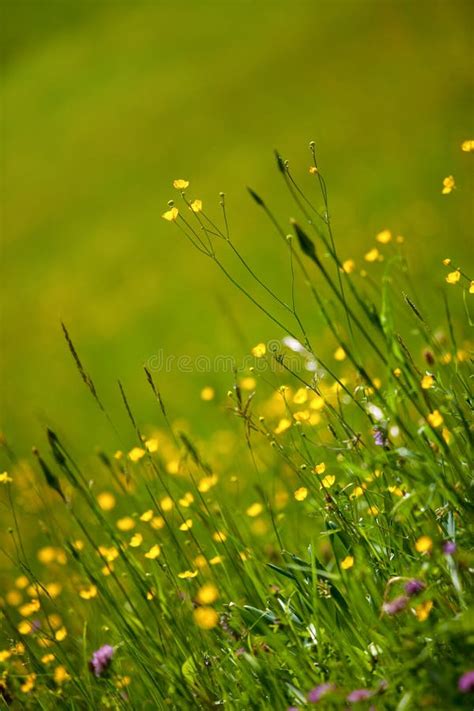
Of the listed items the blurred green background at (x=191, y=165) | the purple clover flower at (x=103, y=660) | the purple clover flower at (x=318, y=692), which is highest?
the blurred green background at (x=191, y=165)

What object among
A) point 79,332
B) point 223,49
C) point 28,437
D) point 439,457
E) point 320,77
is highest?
point 223,49

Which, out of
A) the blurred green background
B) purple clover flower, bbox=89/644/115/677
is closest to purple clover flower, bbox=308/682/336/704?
purple clover flower, bbox=89/644/115/677

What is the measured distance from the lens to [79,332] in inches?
368

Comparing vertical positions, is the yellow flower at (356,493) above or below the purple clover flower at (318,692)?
above

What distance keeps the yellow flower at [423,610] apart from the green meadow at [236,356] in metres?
0.01

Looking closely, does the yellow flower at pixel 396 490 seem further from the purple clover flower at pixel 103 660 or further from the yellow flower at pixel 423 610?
the purple clover flower at pixel 103 660

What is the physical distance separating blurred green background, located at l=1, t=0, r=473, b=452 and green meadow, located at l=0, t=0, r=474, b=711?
0.06m

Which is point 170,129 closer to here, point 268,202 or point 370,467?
point 268,202

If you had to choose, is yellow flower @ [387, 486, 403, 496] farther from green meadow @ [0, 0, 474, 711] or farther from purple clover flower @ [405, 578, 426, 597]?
purple clover flower @ [405, 578, 426, 597]

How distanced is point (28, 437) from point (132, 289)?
2.96 meters

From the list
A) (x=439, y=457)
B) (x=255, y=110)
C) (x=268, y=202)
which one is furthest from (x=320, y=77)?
(x=439, y=457)

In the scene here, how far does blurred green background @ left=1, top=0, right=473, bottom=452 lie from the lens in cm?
741

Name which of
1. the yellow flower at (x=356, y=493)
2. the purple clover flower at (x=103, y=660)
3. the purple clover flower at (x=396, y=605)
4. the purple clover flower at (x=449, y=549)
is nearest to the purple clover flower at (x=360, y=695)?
the purple clover flower at (x=396, y=605)

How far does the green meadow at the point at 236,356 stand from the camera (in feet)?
5.84
